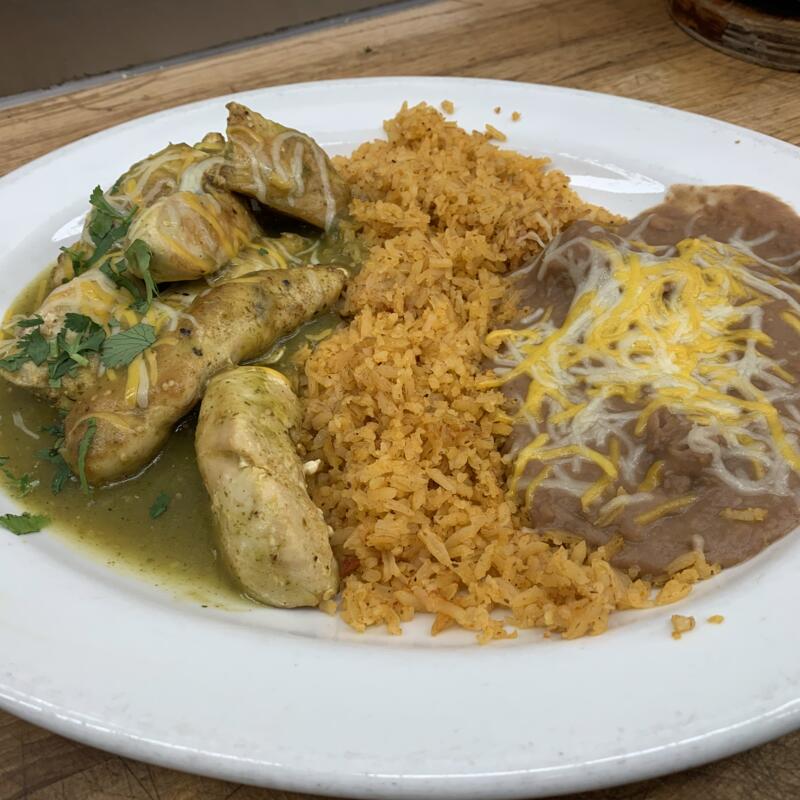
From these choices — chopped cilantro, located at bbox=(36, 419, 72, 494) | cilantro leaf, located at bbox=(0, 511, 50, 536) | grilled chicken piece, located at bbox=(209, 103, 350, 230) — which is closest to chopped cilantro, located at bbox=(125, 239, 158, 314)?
chopped cilantro, located at bbox=(36, 419, 72, 494)

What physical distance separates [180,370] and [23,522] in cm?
63

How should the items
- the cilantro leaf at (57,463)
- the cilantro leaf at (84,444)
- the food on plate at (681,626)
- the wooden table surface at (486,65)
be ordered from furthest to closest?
1. the wooden table surface at (486,65)
2. the cilantro leaf at (57,463)
3. the cilantro leaf at (84,444)
4. the food on plate at (681,626)

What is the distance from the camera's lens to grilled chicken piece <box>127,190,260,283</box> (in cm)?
269

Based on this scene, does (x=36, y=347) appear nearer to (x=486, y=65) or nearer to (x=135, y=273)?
(x=135, y=273)

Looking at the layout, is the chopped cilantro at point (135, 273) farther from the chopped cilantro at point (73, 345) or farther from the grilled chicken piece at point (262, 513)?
the grilled chicken piece at point (262, 513)

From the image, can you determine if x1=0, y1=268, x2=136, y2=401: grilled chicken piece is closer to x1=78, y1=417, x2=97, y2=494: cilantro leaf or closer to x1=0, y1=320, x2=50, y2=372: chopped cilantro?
x1=0, y1=320, x2=50, y2=372: chopped cilantro

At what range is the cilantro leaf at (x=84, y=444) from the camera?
2.34 meters

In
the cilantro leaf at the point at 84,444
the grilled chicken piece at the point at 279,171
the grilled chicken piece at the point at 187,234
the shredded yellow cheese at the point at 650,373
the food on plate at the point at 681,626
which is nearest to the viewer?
the food on plate at the point at 681,626

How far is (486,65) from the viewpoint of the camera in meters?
4.52

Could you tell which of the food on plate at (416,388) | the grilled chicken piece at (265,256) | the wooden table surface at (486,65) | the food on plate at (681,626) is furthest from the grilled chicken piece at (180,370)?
the wooden table surface at (486,65)

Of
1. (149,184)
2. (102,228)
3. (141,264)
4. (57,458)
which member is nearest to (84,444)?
(57,458)

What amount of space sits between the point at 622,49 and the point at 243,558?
12.8ft

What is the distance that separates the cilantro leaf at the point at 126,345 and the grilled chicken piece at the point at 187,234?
28 centimetres

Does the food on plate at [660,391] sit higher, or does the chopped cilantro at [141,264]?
the chopped cilantro at [141,264]
